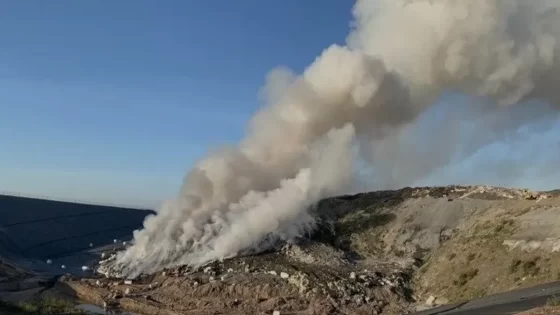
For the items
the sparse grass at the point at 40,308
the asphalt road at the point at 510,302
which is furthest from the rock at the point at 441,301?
the sparse grass at the point at 40,308

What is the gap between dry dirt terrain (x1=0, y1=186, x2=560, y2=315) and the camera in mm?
30844

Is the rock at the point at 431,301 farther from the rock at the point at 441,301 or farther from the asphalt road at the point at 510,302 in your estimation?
the asphalt road at the point at 510,302

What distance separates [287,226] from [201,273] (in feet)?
28.3

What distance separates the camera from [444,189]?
167ft

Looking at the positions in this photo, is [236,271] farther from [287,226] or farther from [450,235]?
[450,235]

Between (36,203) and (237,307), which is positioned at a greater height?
(36,203)

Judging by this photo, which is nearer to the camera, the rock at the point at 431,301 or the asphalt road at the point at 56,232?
the rock at the point at 431,301

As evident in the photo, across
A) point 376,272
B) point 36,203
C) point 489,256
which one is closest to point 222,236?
point 376,272

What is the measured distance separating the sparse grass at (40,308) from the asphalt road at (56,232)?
15634mm

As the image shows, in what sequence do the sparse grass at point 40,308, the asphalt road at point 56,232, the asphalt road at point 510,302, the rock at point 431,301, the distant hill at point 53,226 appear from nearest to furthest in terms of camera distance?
the asphalt road at point 510,302
the sparse grass at point 40,308
the rock at point 431,301
the asphalt road at point 56,232
the distant hill at point 53,226

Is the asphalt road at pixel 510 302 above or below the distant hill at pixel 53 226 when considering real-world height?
below

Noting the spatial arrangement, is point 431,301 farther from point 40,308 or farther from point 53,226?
point 53,226

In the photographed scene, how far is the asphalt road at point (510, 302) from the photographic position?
68.3 feet

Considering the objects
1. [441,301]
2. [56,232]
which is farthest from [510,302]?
[56,232]
